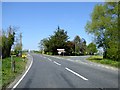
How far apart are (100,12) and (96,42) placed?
670cm

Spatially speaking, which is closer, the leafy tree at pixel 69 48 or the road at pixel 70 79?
the road at pixel 70 79

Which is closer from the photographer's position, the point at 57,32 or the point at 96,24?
the point at 96,24

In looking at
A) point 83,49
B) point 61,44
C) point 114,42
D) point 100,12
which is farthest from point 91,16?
point 83,49

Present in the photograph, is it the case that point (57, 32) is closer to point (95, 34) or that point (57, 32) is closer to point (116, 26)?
point (95, 34)

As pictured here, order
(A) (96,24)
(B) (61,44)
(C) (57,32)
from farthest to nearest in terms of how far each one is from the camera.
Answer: (C) (57,32) < (B) (61,44) < (A) (96,24)

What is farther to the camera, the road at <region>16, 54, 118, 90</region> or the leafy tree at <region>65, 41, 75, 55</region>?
the leafy tree at <region>65, 41, 75, 55</region>

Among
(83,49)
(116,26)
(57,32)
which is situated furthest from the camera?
(83,49)

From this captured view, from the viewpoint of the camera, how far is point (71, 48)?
121 meters

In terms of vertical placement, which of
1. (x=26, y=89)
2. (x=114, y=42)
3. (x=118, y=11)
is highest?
(x=118, y=11)

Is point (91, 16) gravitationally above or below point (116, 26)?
above

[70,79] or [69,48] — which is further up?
[69,48]

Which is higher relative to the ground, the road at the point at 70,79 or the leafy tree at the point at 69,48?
the leafy tree at the point at 69,48

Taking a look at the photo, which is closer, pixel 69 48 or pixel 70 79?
pixel 70 79

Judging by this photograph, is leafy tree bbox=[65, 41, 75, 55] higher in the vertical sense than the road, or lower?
higher
